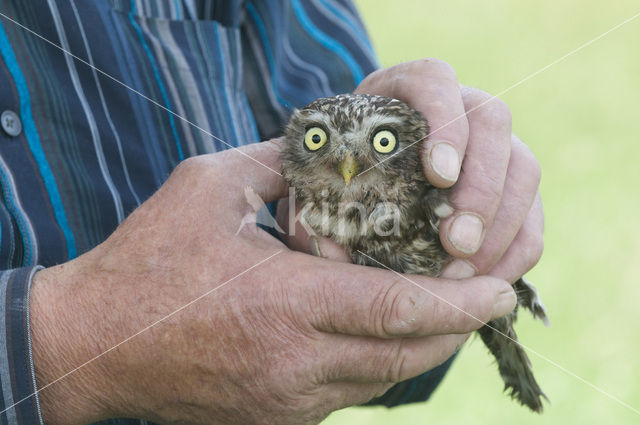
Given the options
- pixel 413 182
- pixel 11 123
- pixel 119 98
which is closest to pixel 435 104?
pixel 413 182

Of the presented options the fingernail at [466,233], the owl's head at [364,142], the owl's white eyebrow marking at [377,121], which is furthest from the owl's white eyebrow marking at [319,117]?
the fingernail at [466,233]

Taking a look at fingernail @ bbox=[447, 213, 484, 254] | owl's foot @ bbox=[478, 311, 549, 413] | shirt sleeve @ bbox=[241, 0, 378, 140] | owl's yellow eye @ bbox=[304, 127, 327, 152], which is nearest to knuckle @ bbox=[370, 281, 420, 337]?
fingernail @ bbox=[447, 213, 484, 254]

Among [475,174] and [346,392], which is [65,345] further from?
[475,174]

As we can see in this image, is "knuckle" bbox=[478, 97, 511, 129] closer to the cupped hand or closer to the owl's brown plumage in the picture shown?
the cupped hand

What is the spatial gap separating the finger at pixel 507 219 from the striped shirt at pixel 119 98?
873 mm

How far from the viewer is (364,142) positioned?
6.88ft

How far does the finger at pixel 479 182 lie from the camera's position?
2004mm

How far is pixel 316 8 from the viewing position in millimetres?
2996

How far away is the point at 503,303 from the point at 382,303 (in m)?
0.45

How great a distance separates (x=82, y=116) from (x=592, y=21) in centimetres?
904

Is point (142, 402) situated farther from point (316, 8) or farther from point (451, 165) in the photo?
point (316, 8)

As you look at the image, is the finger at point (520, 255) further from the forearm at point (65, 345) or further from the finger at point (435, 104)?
the forearm at point (65, 345)

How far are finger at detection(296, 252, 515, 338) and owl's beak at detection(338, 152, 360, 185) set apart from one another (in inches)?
11.1

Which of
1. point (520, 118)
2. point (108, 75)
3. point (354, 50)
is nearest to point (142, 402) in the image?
point (108, 75)
